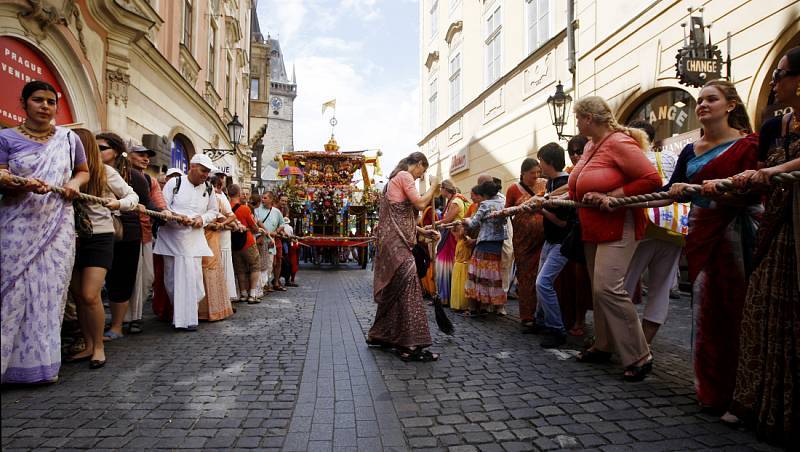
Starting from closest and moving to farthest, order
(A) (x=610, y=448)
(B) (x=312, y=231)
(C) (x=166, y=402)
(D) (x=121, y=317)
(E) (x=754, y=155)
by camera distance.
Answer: (A) (x=610, y=448) → (E) (x=754, y=155) → (C) (x=166, y=402) → (D) (x=121, y=317) → (B) (x=312, y=231)

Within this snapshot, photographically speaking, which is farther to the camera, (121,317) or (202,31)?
(202,31)

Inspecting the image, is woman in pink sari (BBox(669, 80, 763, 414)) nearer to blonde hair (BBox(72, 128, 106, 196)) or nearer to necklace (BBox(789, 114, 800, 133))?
necklace (BBox(789, 114, 800, 133))

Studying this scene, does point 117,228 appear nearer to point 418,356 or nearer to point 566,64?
point 418,356

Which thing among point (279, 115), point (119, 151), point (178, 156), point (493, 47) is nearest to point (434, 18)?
point (493, 47)

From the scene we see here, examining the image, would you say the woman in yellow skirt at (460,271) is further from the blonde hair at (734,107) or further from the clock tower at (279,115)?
the clock tower at (279,115)

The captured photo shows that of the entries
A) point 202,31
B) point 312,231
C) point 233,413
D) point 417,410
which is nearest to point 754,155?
point 417,410

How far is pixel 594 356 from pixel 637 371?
0.55 m

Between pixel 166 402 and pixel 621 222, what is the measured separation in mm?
3195

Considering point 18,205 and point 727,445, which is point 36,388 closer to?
point 18,205

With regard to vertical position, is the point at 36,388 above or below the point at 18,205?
below

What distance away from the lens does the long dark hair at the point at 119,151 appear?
461 cm

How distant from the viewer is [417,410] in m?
2.88

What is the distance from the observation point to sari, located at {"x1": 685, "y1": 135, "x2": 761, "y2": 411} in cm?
277

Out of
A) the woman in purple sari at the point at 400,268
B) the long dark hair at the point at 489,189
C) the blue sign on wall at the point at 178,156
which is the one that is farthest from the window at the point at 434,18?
the woman in purple sari at the point at 400,268
